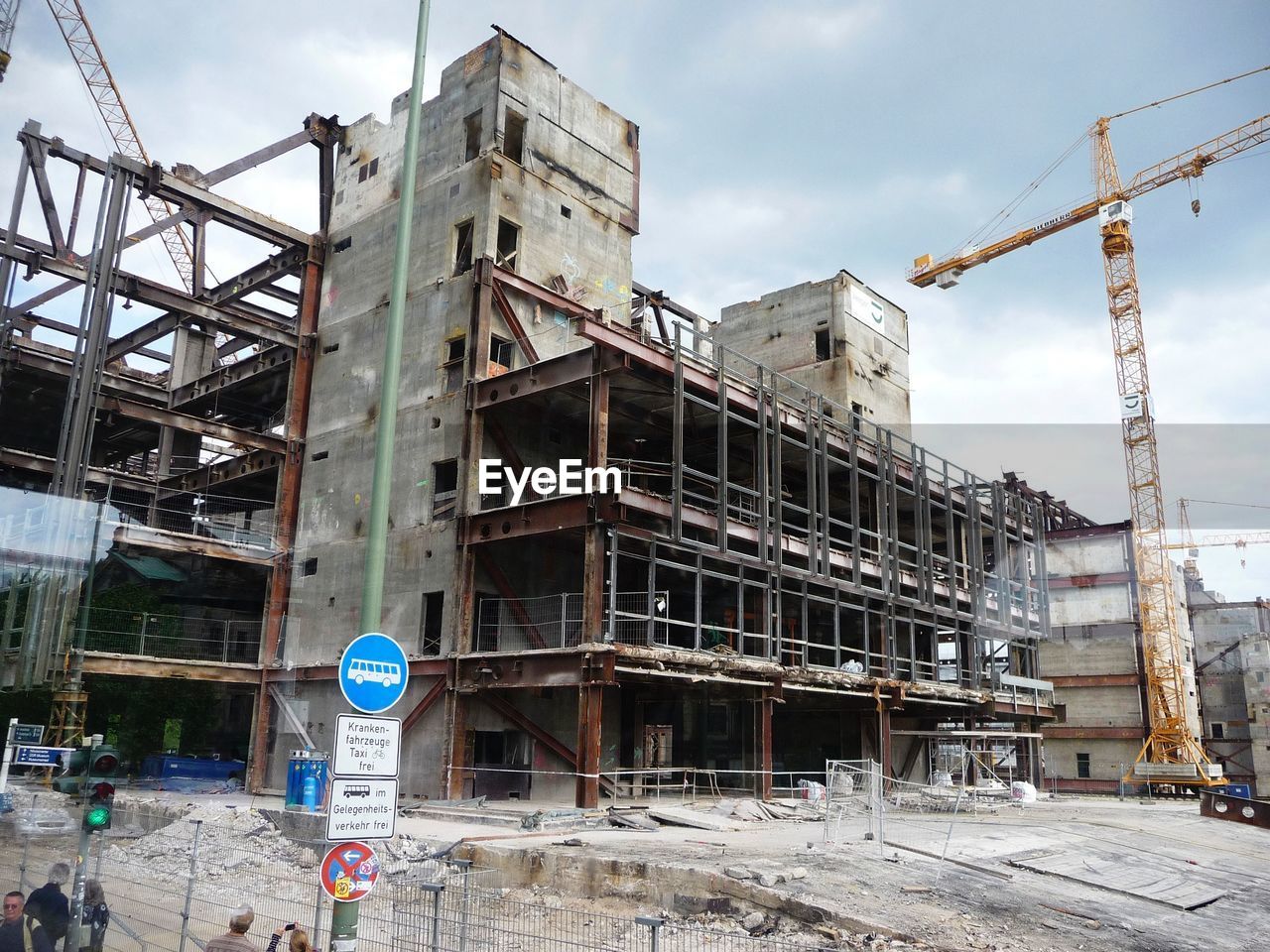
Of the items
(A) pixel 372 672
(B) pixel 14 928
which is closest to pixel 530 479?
(B) pixel 14 928

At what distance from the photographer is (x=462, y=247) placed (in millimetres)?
37594

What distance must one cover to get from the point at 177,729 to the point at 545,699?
14921mm

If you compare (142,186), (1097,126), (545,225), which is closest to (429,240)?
(545,225)

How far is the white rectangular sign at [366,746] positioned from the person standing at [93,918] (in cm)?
690

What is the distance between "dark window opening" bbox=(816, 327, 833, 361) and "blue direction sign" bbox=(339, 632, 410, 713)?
4814 cm

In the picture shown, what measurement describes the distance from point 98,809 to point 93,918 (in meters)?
2.60

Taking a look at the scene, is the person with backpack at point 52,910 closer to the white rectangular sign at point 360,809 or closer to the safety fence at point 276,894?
the safety fence at point 276,894

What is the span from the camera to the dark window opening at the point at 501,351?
116 ft

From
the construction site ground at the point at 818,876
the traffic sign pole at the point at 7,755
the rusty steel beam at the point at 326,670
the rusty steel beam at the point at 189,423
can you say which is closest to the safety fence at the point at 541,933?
the construction site ground at the point at 818,876

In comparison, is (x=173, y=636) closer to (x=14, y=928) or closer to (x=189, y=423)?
(x=189, y=423)

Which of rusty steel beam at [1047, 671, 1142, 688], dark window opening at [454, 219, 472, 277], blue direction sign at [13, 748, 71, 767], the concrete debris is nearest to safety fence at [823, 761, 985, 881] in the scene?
the concrete debris

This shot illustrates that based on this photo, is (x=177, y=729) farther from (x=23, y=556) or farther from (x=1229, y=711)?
(x=1229, y=711)

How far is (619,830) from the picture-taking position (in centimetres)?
2336

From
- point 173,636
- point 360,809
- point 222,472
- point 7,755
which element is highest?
point 222,472
